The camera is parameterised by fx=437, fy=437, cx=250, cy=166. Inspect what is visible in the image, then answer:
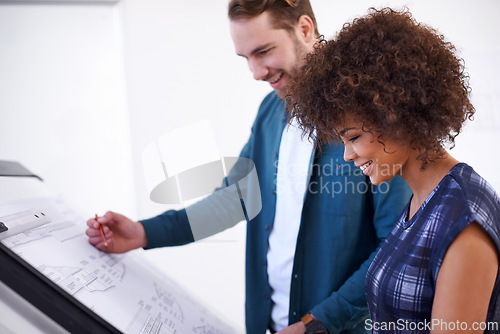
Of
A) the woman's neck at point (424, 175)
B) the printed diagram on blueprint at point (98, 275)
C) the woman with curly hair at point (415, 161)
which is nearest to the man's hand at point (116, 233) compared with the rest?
the printed diagram on blueprint at point (98, 275)

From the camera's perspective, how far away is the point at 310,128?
85cm

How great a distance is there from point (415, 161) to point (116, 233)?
80cm

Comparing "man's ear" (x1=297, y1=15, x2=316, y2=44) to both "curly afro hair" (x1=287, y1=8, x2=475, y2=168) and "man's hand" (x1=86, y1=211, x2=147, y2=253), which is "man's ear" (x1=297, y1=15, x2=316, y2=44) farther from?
"man's hand" (x1=86, y1=211, x2=147, y2=253)

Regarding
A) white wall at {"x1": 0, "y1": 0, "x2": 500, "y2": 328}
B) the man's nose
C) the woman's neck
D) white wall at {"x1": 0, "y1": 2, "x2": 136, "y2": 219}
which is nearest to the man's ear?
the man's nose

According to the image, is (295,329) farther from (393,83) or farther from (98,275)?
(393,83)

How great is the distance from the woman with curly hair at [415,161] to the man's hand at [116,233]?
0.64 m

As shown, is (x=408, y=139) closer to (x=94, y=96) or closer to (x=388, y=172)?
(x=388, y=172)

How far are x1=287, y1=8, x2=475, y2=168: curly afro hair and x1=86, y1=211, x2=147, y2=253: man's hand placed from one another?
0.65 meters

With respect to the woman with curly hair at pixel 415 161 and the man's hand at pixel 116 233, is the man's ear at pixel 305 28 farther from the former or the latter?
the man's hand at pixel 116 233

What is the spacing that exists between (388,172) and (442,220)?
14 centimetres

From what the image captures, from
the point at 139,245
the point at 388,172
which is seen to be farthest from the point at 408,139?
the point at 139,245

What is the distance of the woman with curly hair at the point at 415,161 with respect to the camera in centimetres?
63

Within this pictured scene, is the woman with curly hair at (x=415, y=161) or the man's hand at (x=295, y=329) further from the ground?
the woman with curly hair at (x=415, y=161)

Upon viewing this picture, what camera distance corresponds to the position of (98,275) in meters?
0.94
